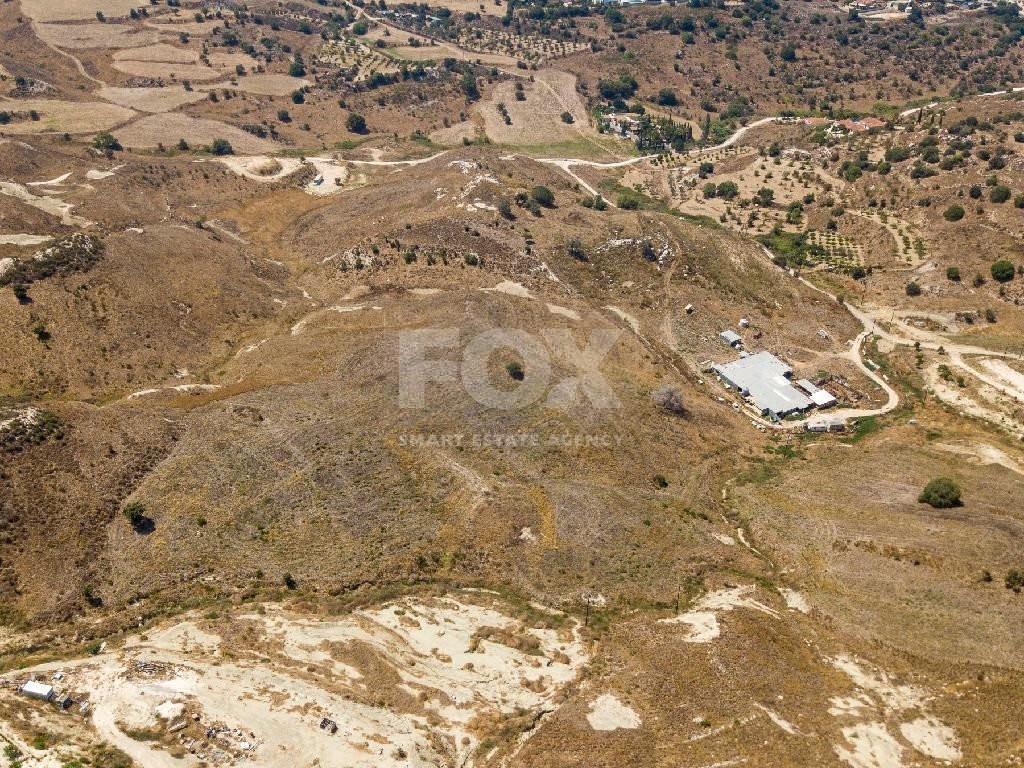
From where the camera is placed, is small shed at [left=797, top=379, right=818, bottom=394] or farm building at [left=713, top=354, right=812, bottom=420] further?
small shed at [left=797, top=379, right=818, bottom=394]

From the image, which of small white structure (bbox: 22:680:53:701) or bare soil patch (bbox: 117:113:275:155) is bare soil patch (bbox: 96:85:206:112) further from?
small white structure (bbox: 22:680:53:701)

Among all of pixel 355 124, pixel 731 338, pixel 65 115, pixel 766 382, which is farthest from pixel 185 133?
pixel 766 382

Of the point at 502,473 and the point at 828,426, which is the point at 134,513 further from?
the point at 828,426

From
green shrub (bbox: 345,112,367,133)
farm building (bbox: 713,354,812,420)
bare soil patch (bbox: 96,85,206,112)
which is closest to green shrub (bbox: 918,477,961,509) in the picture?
farm building (bbox: 713,354,812,420)

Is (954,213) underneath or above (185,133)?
underneath

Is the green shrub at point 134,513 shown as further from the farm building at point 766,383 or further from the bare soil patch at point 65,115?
the bare soil patch at point 65,115
